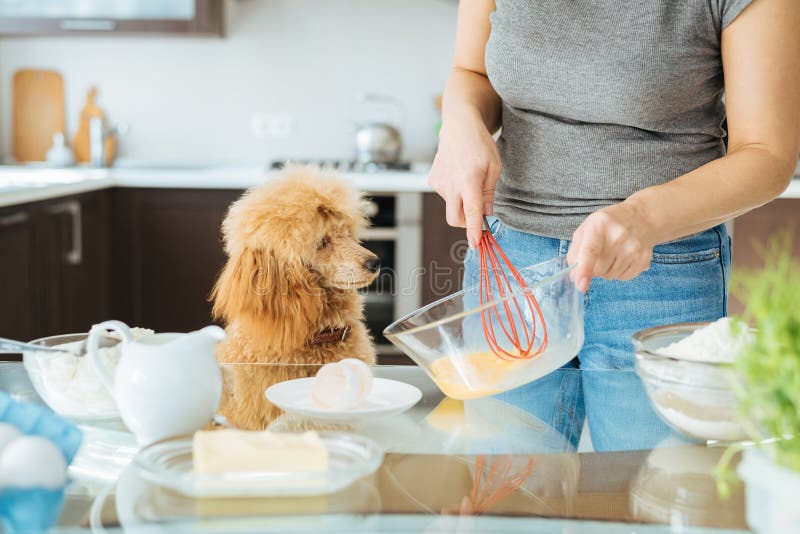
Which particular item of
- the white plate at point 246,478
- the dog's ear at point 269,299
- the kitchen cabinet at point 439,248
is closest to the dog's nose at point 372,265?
the dog's ear at point 269,299

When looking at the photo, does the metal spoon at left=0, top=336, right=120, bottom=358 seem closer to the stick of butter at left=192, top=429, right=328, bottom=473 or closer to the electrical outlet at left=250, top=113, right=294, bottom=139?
the stick of butter at left=192, top=429, right=328, bottom=473

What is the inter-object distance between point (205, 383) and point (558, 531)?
0.33 m

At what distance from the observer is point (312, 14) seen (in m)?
3.49

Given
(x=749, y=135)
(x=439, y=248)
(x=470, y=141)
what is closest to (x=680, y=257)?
(x=749, y=135)

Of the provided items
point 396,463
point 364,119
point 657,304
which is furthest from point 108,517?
point 364,119

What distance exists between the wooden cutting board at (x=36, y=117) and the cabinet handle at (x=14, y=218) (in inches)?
42.4

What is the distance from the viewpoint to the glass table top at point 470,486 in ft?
2.10

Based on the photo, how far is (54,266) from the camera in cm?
279

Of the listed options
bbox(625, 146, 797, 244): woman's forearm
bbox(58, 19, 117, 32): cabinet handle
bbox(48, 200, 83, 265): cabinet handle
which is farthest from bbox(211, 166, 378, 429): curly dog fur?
bbox(58, 19, 117, 32): cabinet handle

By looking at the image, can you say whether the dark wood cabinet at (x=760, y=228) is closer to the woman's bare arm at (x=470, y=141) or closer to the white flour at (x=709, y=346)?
the woman's bare arm at (x=470, y=141)

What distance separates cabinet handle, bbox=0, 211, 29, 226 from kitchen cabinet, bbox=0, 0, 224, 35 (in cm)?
94

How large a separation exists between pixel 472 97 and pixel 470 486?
0.72 meters

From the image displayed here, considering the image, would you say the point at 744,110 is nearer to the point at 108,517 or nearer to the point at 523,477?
the point at 523,477

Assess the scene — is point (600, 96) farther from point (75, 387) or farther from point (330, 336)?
point (75, 387)
